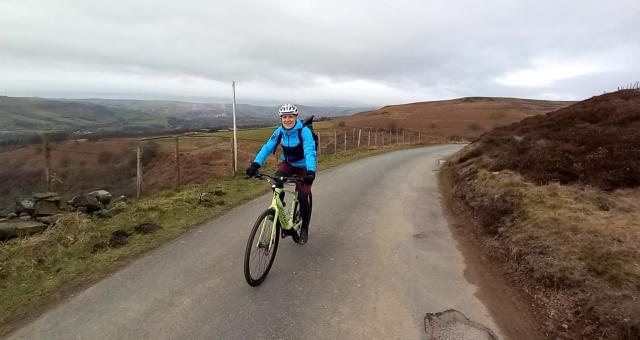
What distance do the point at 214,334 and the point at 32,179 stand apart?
2550 cm

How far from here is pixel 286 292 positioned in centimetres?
A: 491

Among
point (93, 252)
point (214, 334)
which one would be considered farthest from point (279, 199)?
point (93, 252)

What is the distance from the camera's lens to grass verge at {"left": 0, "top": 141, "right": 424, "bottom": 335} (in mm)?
4762

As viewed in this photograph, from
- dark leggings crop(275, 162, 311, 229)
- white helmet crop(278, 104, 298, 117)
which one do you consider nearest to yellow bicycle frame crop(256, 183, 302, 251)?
dark leggings crop(275, 162, 311, 229)

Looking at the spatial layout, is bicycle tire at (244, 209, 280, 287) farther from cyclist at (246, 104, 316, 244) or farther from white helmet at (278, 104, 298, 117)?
white helmet at (278, 104, 298, 117)

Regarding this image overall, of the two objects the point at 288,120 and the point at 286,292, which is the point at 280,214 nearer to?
the point at 286,292

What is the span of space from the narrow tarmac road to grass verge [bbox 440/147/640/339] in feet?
2.64

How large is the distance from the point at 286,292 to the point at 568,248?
410 cm

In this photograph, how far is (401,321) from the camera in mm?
4285

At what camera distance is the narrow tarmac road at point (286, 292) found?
405 centimetres

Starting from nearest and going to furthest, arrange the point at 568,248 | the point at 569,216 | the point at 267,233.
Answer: the point at 267,233
the point at 568,248
the point at 569,216

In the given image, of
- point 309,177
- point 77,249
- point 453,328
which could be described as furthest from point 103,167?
point 453,328

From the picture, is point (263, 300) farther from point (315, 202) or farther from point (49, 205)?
point (49, 205)

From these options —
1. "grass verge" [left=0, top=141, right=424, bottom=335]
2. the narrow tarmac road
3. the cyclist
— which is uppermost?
the cyclist
